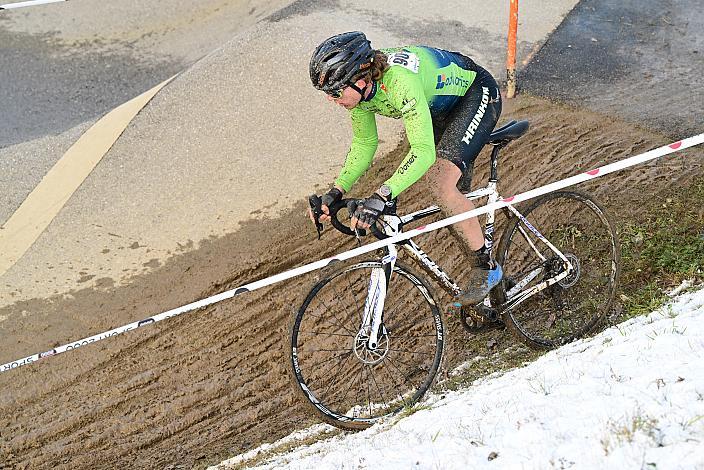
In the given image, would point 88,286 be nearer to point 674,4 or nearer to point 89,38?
point 89,38

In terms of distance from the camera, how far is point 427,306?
17.8ft

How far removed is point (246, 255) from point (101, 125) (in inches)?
145

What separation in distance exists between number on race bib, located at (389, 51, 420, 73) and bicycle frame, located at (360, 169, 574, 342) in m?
1.02

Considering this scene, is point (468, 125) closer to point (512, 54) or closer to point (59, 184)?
point (512, 54)

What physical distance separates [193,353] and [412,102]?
10.2 ft

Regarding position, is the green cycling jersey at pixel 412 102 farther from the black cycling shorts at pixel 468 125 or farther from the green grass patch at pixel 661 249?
the green grass patch at pixel 661 249

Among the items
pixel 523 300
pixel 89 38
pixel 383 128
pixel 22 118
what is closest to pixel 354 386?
pixel 523 300

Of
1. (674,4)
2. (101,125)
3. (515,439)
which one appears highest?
(515,439)

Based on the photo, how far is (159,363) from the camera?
20.7ft

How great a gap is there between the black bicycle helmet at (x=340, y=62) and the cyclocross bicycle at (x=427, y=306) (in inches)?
39.7

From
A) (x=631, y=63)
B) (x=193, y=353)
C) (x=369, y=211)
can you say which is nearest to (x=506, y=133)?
(x=369, y=211)

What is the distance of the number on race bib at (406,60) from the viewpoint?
4.86 m

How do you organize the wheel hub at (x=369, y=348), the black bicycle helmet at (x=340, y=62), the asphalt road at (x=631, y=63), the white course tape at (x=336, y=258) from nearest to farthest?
the black bicycle helmet at (x=340, y=62) → the white course tape at (x=336, y=258) → the wheel hub at (x=369, y=348) → the asphalt road at (x=631, y=63)

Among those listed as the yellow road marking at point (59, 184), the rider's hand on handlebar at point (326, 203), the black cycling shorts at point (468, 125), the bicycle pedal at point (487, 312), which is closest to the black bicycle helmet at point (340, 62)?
the rider's hand on handlebar at point (326, 203)
